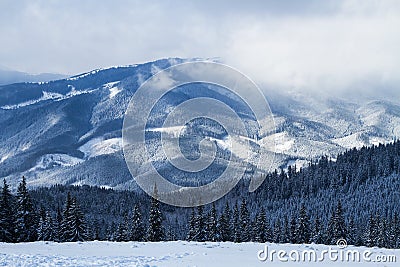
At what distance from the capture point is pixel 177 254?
1000 inches

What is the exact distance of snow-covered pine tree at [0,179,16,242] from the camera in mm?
50562

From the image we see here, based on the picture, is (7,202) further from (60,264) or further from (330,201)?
(330,201)

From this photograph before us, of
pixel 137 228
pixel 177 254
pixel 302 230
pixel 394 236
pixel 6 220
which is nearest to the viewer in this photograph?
pixel 177 254

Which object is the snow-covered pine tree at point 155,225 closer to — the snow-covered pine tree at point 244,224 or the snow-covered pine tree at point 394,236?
the snow-covered pine tree at point 244,224

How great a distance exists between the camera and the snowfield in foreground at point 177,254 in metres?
22.7

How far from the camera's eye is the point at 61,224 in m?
56.7

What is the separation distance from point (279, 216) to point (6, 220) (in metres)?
122

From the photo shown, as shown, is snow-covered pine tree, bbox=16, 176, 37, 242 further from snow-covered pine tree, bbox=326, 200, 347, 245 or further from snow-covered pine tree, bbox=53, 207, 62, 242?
snow-covered pine tree, bbox=326, 200, 347, 245

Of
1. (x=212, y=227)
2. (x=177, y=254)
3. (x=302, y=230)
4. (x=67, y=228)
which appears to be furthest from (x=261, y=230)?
(x=177, y=254)

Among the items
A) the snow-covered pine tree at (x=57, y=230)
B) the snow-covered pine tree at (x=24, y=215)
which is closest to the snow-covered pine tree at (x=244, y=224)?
the snow-covered pine tree at (x=57, y=230)

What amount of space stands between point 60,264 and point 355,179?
16946cm

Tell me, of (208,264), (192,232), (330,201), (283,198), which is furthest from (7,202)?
(283,198)

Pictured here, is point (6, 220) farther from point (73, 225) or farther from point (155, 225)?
point (155, 225)

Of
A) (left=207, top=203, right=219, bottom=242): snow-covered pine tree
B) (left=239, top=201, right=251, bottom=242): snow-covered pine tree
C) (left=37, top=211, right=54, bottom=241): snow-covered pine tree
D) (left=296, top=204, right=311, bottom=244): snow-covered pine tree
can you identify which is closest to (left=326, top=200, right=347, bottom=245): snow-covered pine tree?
(left=296, top=204, right=311, bottom=244): snow-covered pine tree
